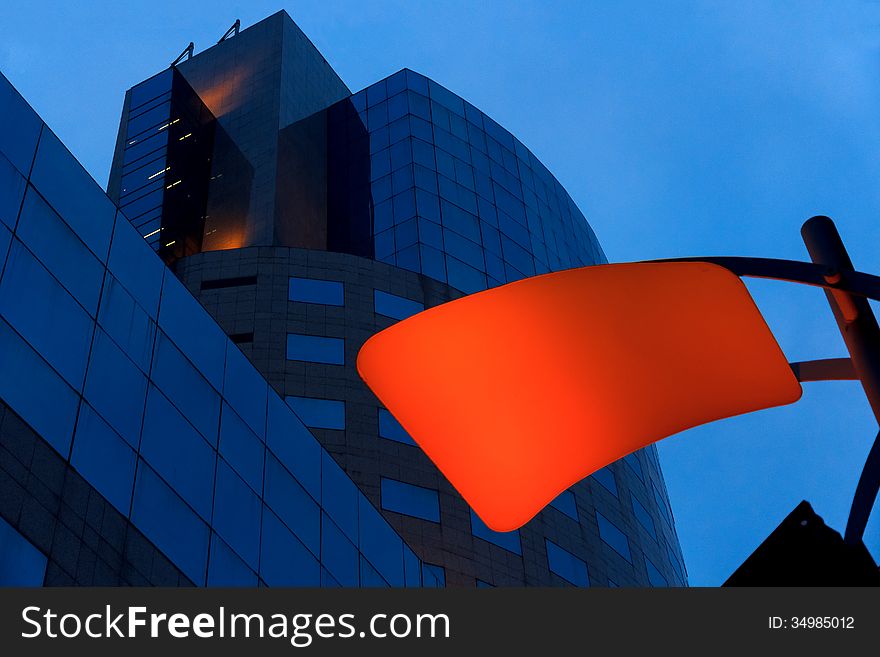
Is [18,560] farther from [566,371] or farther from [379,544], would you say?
[379,544]

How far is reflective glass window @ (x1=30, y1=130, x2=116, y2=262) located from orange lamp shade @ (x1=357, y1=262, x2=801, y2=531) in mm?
11348

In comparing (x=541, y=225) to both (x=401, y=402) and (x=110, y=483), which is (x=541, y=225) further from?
(x=401, y=402)

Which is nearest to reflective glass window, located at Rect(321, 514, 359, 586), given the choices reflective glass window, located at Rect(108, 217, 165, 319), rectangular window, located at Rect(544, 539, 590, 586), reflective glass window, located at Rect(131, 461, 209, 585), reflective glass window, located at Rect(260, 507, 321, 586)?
reflective glass window, located at Rect(260, 507, 321, 586)

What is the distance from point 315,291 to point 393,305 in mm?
3088

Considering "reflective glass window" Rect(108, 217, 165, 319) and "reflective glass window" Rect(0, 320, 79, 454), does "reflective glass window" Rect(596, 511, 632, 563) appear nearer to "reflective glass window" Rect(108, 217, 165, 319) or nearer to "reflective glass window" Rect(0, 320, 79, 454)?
"reflective glass window" Rect(108, 217, 165, 319)

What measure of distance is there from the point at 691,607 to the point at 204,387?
48.3 feet

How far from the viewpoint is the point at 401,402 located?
514 cm

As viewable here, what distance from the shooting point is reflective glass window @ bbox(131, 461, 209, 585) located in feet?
48.4

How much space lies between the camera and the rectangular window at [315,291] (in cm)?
3822

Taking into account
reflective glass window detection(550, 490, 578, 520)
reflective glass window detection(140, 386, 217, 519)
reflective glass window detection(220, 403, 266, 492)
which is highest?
reflective glass window detection(550, 490, 578, 520)

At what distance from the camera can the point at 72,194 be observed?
15.4m

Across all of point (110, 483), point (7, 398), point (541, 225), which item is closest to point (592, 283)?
point (7, 398)

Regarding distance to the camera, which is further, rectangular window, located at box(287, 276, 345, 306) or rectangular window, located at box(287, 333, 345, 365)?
rectangular window, located at box(287, 276, 345, 306)

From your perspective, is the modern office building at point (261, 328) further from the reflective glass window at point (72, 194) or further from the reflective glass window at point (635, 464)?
the reflective glass window at point (635, 464)
